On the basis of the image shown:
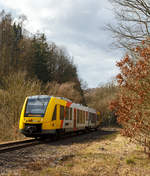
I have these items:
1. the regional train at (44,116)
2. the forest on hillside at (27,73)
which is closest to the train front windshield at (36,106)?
the regional train at (44,116)

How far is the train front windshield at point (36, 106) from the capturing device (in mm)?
13544

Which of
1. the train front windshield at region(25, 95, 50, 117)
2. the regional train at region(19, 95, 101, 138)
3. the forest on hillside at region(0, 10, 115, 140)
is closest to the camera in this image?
the regional train at region(19, 95, 101, 138)

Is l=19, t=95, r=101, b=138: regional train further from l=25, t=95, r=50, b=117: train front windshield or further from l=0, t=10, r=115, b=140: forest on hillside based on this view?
l=0, t=10, r=115, b=140: forest on hillside

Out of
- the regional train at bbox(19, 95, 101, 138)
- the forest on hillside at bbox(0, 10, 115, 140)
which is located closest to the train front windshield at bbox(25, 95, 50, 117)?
the regional train at bbox(19, 95, 101, 138)

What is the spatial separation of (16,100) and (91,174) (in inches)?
543

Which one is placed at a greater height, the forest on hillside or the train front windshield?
the forest on hillside

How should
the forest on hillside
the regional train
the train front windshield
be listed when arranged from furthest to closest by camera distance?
1. the forest on hillside
2. the train front windshield
3. the regional train

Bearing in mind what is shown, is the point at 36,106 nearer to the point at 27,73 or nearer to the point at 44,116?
the point at 44,116

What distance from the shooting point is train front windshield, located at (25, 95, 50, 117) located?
44.4 ft

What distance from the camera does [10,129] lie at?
17.1m

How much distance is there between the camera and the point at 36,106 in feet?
45.6

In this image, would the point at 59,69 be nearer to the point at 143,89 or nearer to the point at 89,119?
the point at 89,119

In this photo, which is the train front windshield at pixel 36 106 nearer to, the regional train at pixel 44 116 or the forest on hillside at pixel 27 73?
the regional train at pixel 44 116

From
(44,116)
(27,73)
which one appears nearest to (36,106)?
(44,116)
